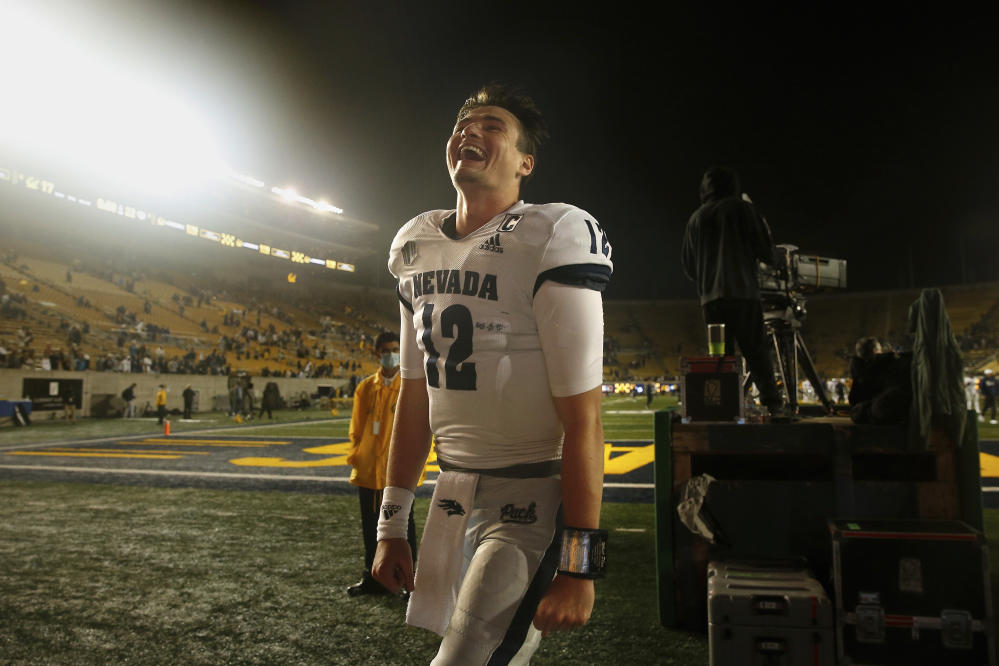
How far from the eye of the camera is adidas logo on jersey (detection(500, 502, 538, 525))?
1440mm

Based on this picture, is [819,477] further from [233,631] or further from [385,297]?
[385,297]

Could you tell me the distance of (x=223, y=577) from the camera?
453 cm

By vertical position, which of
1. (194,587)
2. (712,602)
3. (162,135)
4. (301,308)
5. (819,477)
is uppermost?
(162,135)

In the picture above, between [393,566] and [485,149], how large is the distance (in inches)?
41.4

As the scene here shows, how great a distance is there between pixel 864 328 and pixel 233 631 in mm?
60295

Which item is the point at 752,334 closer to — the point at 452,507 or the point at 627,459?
the point at 452,507

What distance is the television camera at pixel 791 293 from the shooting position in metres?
5.05

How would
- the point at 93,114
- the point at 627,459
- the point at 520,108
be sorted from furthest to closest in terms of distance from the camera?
the point at 93,114 → the point at 627,459 → the point at 520,108

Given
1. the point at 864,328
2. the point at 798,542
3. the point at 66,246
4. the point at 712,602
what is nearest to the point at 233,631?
the point at 712,602

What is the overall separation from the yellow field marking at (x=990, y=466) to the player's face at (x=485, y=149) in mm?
8895

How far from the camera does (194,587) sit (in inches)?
169

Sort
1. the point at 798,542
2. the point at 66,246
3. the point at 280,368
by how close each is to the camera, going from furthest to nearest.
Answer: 1. the point at 66,246
2. the point at 280,368
3. the point at 798,542

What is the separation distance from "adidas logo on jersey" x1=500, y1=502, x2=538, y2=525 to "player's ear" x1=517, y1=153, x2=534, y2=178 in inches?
33.6

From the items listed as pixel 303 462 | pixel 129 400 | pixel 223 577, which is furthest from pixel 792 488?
pixel 129 400
